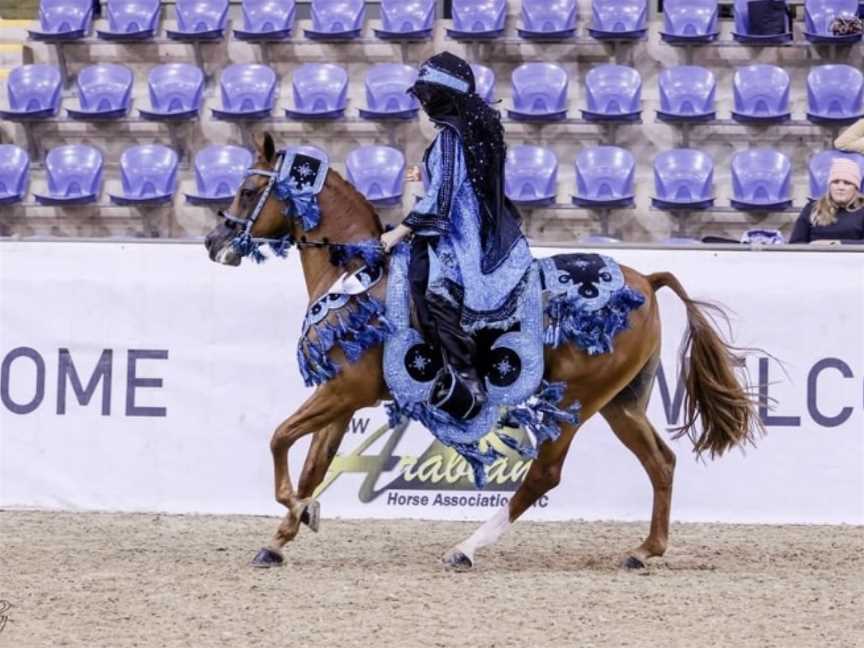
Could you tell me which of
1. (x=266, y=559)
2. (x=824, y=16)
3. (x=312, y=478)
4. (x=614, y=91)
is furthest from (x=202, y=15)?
(x=266, y=559)

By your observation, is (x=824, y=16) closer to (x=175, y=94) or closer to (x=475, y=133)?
(x=175, y=94)

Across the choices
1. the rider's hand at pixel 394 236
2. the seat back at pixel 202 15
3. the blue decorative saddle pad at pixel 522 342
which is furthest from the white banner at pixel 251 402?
the seat back at pixel 202 15

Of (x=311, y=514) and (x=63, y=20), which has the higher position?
(x=63, y=20)

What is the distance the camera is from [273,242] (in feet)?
23.6

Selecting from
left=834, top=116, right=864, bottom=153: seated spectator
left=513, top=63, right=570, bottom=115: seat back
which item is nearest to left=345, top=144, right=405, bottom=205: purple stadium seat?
left=513, top=63, right=570, bottom=115: seat back

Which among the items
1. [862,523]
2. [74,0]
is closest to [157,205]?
[74,0]

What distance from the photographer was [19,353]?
8.88m

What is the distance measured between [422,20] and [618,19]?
1.78 meters

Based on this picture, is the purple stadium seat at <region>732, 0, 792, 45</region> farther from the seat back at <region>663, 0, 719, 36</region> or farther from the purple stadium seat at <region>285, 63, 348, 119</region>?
the purple stadium seat at <region>285, 63, 348, 119</region>

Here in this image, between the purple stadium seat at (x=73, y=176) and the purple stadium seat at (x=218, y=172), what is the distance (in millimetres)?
913

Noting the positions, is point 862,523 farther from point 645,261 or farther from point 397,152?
point 397,152

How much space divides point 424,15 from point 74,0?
3454 millimetres

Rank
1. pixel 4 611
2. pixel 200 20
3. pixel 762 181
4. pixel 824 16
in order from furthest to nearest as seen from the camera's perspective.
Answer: pixel 200 20 < pixel 824 16 < pixel 762 181 < pixel 4 611

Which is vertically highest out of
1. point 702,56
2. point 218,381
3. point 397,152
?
point 702,56
